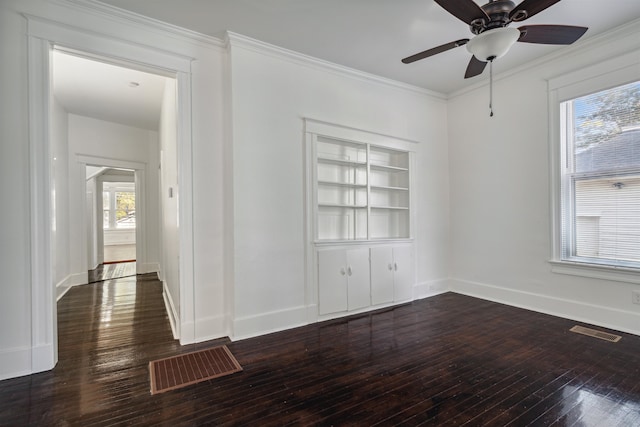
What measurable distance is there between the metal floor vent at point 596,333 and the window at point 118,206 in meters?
12.0

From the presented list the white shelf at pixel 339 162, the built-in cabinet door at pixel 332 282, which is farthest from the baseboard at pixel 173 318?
the white shelf at pixel 339 162

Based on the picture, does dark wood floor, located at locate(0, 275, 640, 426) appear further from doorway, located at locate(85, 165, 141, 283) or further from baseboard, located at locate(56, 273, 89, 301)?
doorway, located at locate(85, 165, 141, 283)

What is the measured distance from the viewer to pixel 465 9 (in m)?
1.95

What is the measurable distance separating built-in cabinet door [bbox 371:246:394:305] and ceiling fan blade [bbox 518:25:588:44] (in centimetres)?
252

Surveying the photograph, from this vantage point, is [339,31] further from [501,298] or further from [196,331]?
[501,298]

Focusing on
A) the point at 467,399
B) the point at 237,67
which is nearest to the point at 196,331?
the point at 467,399

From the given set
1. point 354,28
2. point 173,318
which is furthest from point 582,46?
point 173,318

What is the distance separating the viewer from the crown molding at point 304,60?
9.84 feet

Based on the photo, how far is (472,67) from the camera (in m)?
2.74

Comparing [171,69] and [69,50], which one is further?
[171,69]

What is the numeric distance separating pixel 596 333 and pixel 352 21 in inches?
149

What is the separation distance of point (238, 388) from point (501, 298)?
3.52 meters

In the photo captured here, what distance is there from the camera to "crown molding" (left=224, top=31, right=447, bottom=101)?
9.84 feet

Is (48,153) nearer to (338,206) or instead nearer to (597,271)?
(338,206)
